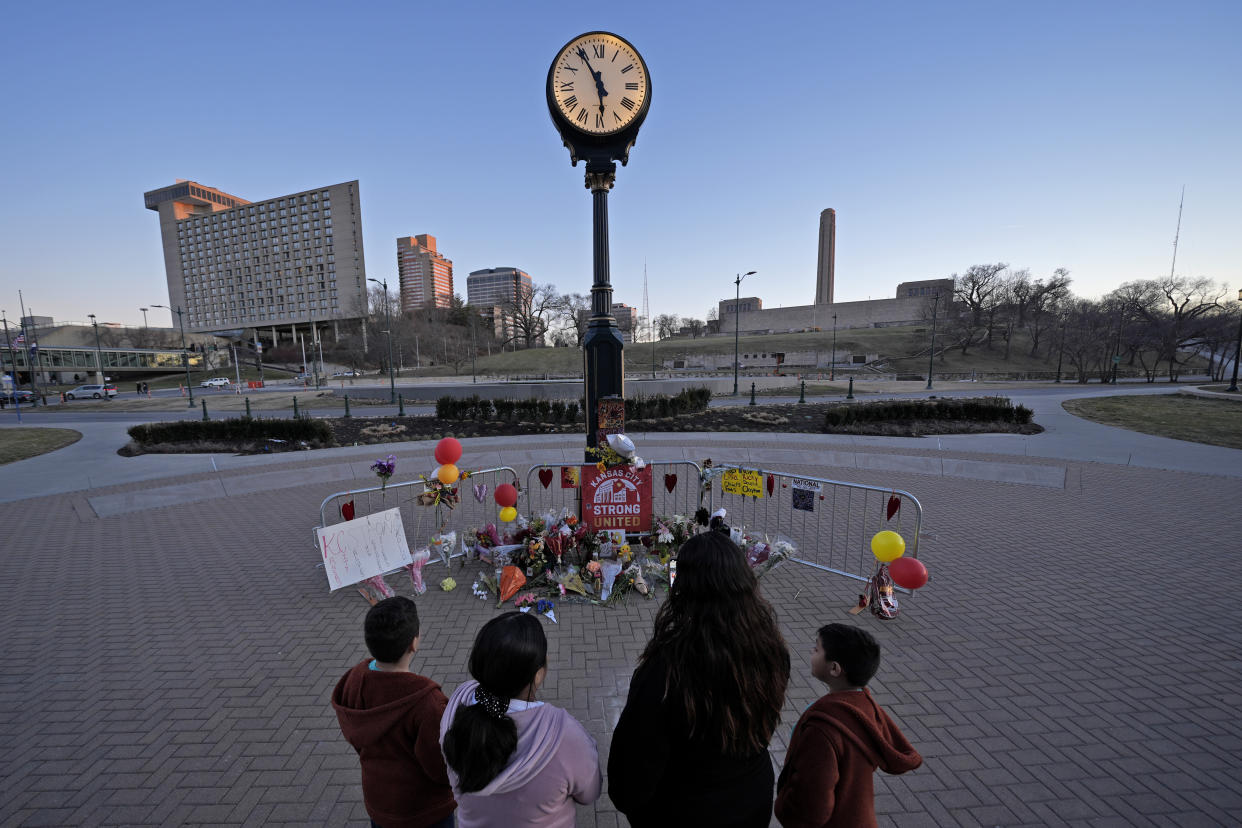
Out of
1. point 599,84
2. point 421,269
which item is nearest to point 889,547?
point 599,84

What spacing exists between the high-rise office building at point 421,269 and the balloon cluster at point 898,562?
142 m

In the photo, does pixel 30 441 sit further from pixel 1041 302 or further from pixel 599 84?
pixel 1041 302

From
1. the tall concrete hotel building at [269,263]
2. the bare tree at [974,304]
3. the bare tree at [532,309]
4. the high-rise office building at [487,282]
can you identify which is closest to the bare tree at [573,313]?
the bare tree at [532,309]

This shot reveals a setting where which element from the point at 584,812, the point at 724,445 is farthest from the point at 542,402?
the point at 584,812

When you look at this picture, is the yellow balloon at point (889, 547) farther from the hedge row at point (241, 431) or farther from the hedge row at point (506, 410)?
the hedge row at point (241, 431)

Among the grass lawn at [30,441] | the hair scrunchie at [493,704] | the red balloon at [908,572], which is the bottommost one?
the grass lawn at [30,441]

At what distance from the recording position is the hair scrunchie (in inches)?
61.8

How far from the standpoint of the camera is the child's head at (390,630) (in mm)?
2039

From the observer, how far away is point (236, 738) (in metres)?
3.50

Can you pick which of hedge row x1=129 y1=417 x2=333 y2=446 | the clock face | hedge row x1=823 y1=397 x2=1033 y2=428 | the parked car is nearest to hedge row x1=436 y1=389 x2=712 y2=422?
hedge row x1=129 y1=417 x2=333 y2=446

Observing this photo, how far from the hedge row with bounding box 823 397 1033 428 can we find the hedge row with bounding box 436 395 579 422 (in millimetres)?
10108

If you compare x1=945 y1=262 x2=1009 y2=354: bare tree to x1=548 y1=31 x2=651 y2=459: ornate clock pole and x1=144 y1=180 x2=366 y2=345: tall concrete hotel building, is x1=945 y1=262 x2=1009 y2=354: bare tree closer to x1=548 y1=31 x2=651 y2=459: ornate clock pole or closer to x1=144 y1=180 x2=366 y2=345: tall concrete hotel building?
x1=548 y1=31 x2=651 y2=459: ornate clock pole

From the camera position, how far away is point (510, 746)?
60.7 inches

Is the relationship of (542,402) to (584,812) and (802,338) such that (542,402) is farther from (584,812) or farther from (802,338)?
(802,338)
